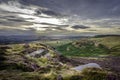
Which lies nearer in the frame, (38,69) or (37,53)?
(38,69)

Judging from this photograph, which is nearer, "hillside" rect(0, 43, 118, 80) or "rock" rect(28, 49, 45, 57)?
"hillside" rect(0, 43, 118, 80)

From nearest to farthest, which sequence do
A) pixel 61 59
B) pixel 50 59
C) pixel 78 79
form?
pixel 78 79
pixel 50 59
pixel 61 59

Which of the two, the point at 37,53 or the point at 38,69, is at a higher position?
the point at 38,69

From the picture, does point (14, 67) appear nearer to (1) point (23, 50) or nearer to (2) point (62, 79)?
(2) point (62, 79)

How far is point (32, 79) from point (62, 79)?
3.47 m

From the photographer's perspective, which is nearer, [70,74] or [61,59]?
[70,74]

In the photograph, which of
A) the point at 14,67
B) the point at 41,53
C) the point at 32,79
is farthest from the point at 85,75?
the point at 41,53

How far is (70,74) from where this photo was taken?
1065 inches

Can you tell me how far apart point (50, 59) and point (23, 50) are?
11689mm

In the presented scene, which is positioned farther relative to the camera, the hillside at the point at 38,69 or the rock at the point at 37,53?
the rock at the point at 37,53

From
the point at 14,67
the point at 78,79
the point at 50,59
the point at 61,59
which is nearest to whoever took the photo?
the point at 78,79

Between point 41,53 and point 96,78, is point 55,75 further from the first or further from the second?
point 41,53

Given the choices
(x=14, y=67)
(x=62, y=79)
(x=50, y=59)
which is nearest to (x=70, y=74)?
(x=62, y=79)

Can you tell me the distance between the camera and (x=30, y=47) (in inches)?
3081
